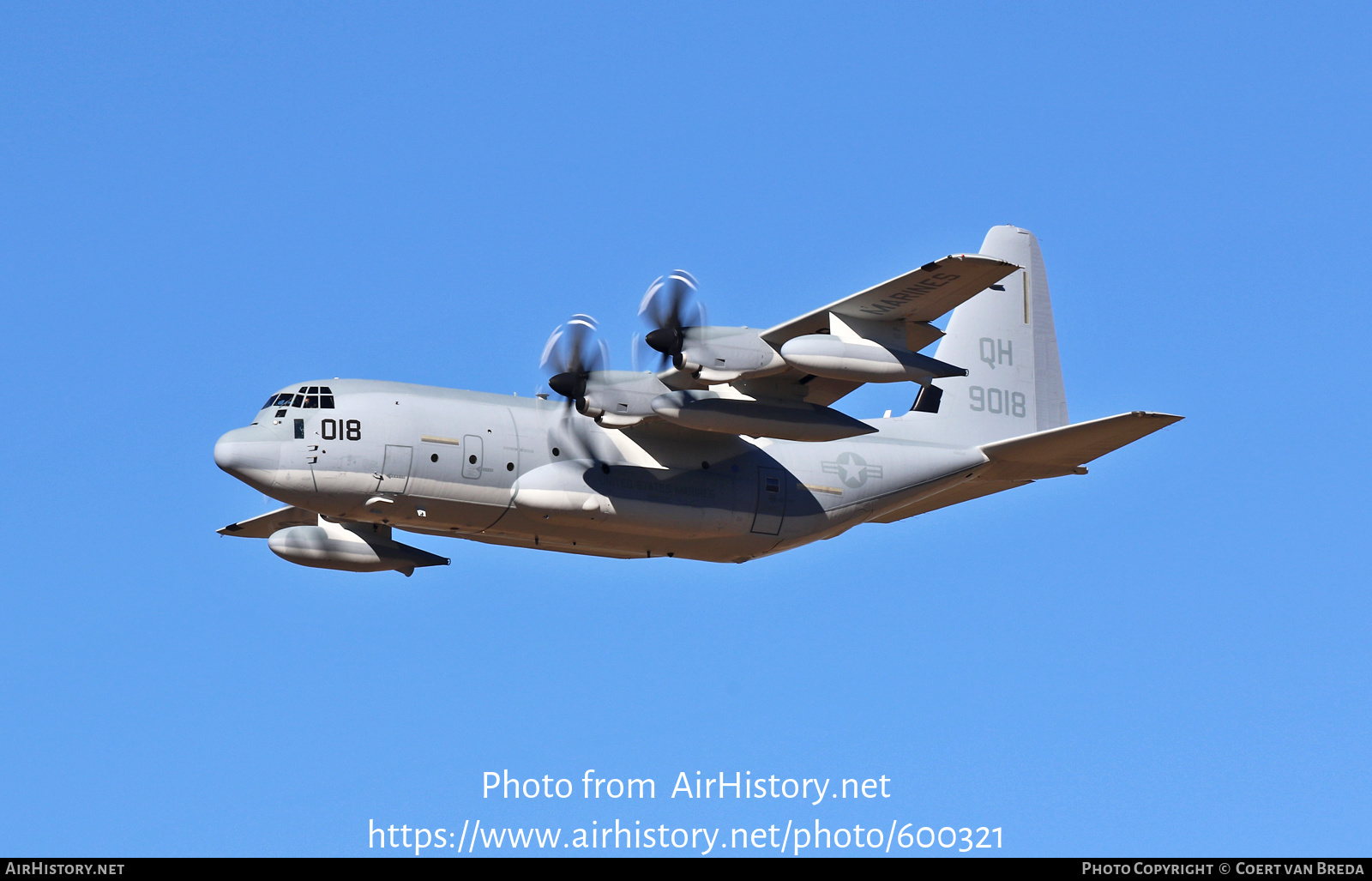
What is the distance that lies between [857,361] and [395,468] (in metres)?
7.32

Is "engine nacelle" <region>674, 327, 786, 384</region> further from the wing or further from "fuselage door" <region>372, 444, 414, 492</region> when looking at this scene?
the wing

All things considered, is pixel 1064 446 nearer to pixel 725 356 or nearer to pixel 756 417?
pixel 756 417

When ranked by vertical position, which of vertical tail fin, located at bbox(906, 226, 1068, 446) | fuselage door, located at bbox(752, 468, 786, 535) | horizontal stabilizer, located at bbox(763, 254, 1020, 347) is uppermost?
vertical tail fin, located at bbox(906, 226, 1068, 446)

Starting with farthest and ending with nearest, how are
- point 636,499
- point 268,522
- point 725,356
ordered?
point 268,522, point 636,499, point 725,356

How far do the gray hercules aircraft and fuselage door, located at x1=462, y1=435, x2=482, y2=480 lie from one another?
0.03 metres

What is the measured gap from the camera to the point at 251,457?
25.4 meters

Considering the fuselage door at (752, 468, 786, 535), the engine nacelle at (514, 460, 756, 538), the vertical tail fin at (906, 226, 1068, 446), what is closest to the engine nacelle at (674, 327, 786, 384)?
the engine nacelle at (514, 460, 756, 538)

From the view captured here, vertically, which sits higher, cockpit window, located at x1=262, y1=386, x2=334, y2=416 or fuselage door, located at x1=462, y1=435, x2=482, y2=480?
cockpit window, located at x1=262, y1=386, x2=334, y2=416

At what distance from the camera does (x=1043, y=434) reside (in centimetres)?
2788

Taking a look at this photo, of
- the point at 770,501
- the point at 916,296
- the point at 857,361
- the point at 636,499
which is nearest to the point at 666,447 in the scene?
the point at 636,499

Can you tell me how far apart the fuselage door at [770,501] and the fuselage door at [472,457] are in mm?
4799

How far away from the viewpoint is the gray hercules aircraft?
988 inches

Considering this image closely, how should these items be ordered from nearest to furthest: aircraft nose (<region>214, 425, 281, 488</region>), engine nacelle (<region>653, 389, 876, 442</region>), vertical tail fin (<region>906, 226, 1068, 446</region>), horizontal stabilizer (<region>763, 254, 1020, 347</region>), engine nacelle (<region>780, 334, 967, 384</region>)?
horizontal stabilizer (<region>763, 254, 1020, 347</region>), engine nacelle (<region>780, 334, 967, 384</region>), aircraft nose (<region>214, 425, 281, 488</region>), engine nacelle (<region>653, 389, 876, 442</region>), vertical tail fin (<region>906, 226, 1068, 446</region>)
